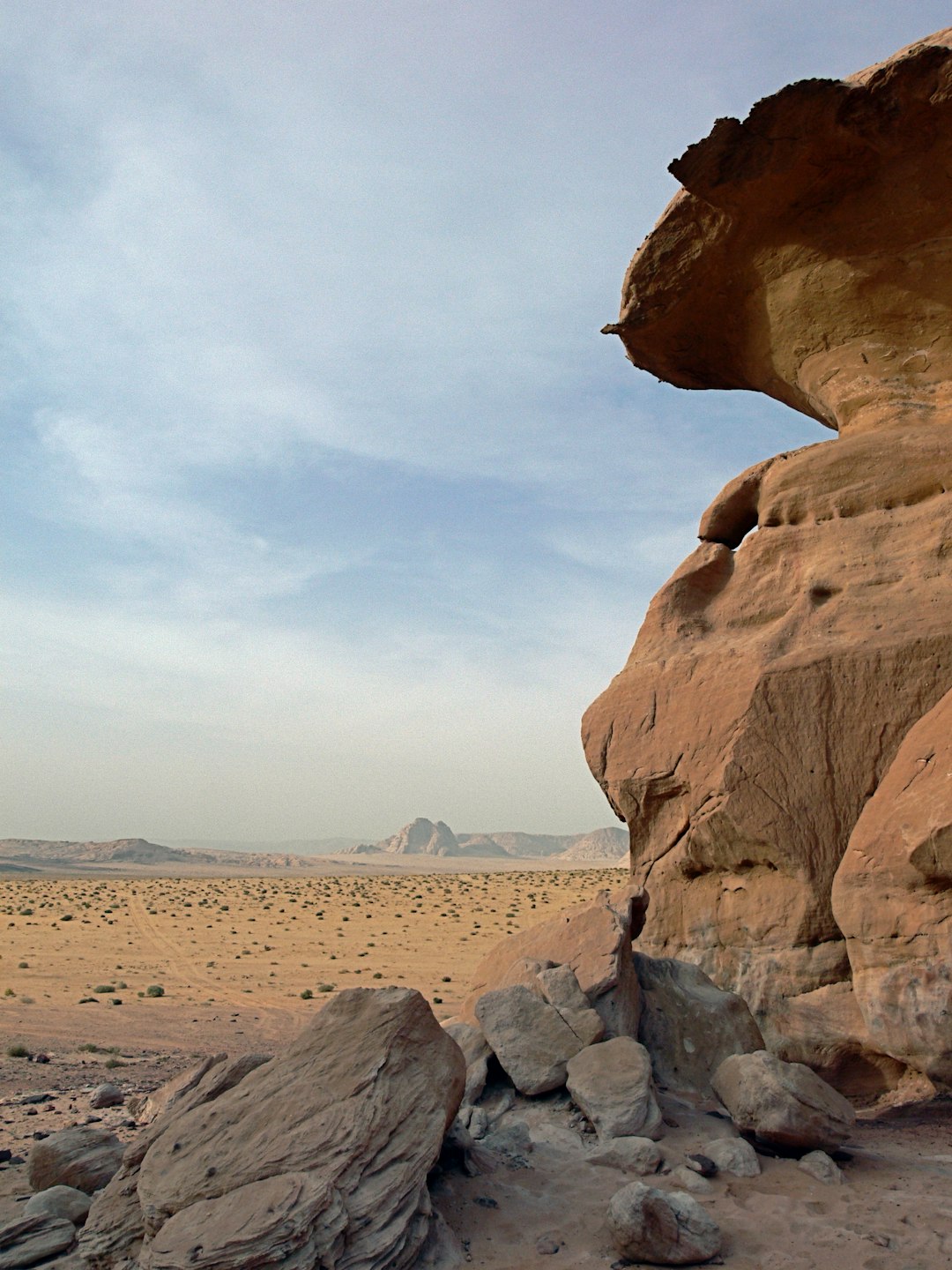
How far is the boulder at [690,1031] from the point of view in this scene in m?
7.13

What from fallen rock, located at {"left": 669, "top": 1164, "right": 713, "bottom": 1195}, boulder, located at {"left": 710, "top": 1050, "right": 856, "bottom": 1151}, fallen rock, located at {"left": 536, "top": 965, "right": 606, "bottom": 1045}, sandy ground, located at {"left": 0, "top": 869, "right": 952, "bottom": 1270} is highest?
fallen rock, located at {"left": 536, "top": 965, "right": 606, "bottom": 1045}

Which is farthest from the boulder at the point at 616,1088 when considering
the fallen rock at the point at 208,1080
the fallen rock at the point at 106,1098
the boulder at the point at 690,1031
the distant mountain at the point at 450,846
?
the distant mountain at the point at 450,846

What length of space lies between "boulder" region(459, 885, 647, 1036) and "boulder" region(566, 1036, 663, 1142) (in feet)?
1.61

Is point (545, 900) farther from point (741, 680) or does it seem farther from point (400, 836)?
point (400, 836)

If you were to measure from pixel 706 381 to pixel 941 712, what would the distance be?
20.3ft

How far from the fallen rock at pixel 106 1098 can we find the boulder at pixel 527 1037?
411 cm

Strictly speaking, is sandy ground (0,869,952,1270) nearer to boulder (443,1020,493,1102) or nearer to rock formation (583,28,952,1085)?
boulder (443,1020,493,1102)

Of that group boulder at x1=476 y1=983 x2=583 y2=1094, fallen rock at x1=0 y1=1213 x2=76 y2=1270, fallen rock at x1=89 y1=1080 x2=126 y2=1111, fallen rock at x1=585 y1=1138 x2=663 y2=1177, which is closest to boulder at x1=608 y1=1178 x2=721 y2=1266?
fallen rock at x1=585 y1=1138 x2=663 y2=1177

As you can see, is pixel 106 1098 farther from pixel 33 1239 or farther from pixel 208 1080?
pixel 33 1239

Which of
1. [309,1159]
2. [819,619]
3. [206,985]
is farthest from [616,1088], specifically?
[206,985]

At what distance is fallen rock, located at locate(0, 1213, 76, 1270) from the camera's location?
4.79 metres

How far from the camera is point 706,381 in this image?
12.0 metres

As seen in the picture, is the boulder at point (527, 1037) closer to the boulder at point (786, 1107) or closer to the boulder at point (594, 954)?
the boulder at point (594, 954)

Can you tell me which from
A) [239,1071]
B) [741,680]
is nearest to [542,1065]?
[239,1071]
